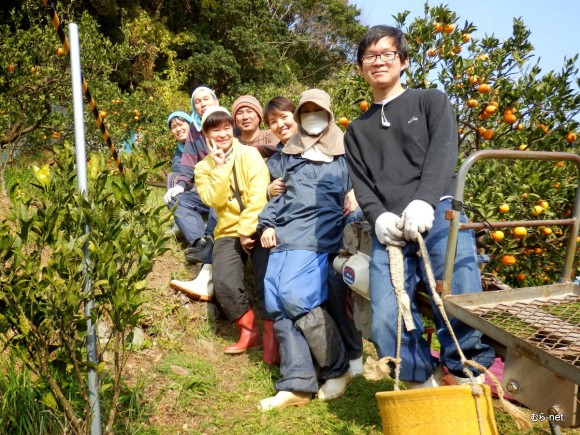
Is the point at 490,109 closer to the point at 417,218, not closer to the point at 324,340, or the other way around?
the point at 417,218

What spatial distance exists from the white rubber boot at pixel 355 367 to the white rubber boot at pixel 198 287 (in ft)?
4.09

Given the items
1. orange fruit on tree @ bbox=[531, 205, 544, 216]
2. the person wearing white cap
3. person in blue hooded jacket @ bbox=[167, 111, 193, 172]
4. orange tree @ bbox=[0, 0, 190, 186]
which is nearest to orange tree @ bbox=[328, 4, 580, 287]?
orange fruit on tree @ bbox=[531, 205, 544, 216]

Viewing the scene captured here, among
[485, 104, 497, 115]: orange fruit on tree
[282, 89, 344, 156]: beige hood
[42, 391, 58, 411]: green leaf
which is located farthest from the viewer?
[485, 104, 497, 115]: orange fruit on tree

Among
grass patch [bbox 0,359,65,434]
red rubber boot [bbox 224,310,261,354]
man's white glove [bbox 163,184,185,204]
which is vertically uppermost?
man's white glove [bbox 163,184,185,204]

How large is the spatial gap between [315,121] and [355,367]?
1577 millimetres

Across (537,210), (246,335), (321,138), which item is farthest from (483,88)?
(246,335)

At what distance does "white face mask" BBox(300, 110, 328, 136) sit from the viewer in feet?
10.3

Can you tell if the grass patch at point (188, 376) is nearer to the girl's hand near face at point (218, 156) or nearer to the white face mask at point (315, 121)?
the girl's hand near face at point (218, 156)

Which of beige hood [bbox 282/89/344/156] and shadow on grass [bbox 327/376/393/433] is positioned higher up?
beige hood [bbox 282/89/344/156]

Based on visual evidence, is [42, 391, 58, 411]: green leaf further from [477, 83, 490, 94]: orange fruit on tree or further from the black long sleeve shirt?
[477, 83, 490, 94]: orange fruit on tree

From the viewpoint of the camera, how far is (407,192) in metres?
2.34

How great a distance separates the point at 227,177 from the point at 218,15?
59.1 feet

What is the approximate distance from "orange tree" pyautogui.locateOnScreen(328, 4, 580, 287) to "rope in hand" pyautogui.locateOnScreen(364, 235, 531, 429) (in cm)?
142

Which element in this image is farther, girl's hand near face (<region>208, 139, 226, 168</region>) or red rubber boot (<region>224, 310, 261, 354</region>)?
red rubber boot (<region>224, 310, 261, 354</region>)
